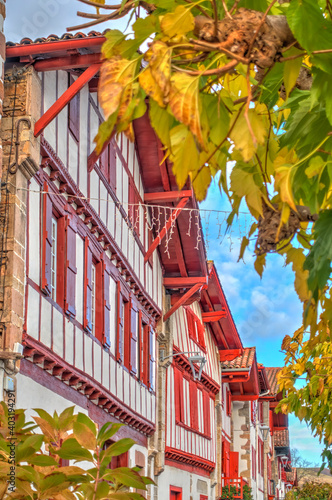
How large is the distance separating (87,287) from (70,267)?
48.7 inches

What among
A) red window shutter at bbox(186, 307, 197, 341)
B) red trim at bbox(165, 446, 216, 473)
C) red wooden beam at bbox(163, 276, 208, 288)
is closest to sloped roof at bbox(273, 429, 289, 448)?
red trim at bbox(165, 446, 216, 473)

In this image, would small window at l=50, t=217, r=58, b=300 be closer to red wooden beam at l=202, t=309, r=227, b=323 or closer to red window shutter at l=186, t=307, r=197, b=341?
red window shutter at l=186, t=307, r=197, b=341

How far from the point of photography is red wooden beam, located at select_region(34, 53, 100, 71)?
32.9 feet

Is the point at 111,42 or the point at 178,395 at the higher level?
the point at 178,395

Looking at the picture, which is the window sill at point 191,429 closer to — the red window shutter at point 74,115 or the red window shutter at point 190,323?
the red window shutter at point 190,323

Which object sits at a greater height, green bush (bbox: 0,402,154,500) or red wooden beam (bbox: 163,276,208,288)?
red wooden beam (bbox: 163,276,208,288)

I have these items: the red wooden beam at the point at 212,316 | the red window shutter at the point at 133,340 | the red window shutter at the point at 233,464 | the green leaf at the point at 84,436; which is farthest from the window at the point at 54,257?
the red window shutter at the point at 233,464

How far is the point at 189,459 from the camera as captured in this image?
21.0 m

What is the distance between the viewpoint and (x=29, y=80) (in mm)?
9914

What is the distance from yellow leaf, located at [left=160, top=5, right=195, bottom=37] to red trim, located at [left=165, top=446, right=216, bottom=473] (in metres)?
17.2

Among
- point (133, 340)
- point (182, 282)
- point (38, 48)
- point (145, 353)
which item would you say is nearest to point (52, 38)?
point (38, 48)

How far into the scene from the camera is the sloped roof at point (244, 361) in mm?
27734

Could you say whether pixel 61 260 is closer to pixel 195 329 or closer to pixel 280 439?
pixel 195 329

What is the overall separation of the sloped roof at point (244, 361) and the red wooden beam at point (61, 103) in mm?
18675
